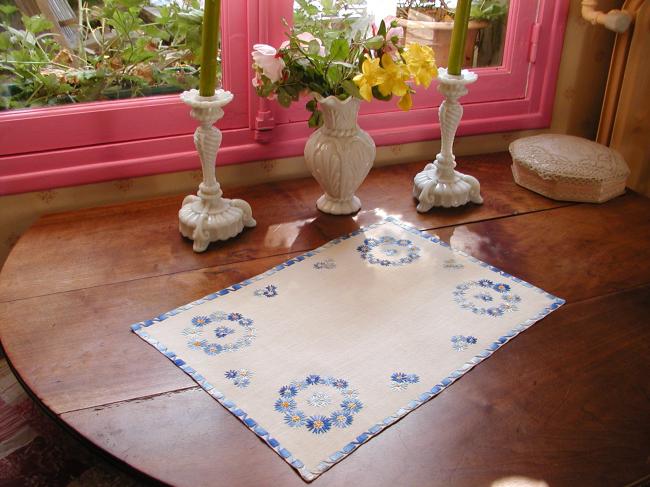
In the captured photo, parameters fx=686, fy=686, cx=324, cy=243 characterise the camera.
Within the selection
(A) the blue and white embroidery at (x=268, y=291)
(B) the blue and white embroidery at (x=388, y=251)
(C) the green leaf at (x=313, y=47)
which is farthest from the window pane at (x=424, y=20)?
(A) the blue and white embroidery at (x=268, y=291)

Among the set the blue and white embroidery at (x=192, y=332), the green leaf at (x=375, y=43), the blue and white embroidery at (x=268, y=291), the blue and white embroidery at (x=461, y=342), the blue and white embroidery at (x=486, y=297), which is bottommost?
the blue and white embroidery at (x=192, y=332)

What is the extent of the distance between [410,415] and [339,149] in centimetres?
56

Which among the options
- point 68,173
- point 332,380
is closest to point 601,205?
point 332,380

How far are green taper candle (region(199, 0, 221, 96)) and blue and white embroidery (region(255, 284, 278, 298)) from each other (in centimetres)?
34

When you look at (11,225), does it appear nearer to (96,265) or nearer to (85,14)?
(96,265)

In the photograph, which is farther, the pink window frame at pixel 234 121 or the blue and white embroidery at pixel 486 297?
the pink window frame at pixel 234 121

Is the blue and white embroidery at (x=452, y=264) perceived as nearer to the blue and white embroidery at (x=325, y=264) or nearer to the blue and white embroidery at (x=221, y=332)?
the blue and white embroidery at (x=325, y=264)

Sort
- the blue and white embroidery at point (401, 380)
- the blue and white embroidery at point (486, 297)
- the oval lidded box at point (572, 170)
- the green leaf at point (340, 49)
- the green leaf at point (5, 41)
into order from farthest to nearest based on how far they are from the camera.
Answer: the oval lidded box at point (572, 170)
the green leaf at point (5, 41)
the green leaf at point (340, 49)
the blue and white embroidery at point (486, 297)
the blue and white embroidery at point (401, 380)

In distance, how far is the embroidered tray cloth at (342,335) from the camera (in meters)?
0.84

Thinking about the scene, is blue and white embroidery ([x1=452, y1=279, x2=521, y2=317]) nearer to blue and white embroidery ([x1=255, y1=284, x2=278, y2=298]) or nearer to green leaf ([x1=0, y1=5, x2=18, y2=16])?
blue and white embroidery ([x1=255, y1=284, x2=278, y2=298])

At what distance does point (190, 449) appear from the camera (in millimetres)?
786

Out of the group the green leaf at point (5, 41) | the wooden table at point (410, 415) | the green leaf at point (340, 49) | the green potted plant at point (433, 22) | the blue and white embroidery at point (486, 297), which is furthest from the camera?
the green potted plant at point (433, 22)

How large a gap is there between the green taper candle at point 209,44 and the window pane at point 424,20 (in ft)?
0.91

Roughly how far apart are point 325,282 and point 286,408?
0.32 meters
